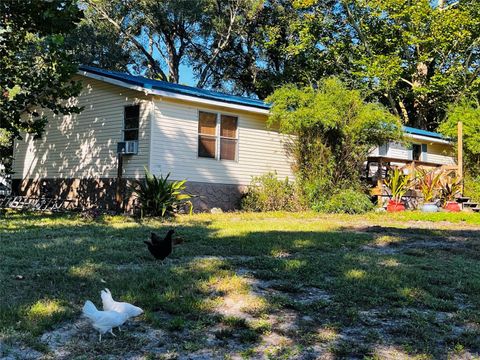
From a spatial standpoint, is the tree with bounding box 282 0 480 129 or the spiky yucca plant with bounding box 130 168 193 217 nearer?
the spiky yucca plant with bounding box 130 168 193 217

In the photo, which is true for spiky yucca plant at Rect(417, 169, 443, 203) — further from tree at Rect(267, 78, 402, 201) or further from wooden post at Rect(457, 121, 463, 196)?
tree at Rect(267, 78, 402, 201)

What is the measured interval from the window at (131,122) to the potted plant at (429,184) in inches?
330

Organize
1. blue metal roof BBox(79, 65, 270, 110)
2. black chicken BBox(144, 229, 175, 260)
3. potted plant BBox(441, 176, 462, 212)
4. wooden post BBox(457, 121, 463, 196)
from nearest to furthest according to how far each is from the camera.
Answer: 1. black chicken BBox(144, 229, 175, 260)
2. blue metal roof BBox(79, 65, 270, 110)
3. potted plant BBox(441, 176, 462, 212)
4. wooden post BBox(457, 121, 463, 196)

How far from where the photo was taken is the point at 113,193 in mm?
13141

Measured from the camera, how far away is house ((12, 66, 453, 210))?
1250 cm

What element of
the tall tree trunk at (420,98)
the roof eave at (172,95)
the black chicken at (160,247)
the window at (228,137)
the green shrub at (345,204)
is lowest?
the black chicken at (160,247)

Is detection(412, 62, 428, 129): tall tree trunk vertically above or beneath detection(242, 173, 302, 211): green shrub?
above

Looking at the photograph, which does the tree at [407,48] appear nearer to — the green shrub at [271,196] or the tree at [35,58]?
the green shrub at [271,196]

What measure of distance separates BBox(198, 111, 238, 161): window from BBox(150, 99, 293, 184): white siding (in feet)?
0.46

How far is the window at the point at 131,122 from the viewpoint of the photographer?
42.2 ft

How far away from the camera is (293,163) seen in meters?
14.5

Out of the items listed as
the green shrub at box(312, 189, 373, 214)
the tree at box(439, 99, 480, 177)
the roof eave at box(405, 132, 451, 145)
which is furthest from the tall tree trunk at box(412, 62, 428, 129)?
the green shrub at box(312, 189, 373, 214)

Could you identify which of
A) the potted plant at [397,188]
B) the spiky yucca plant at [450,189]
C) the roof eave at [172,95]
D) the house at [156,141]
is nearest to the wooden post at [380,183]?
the potted plant at [397,188]

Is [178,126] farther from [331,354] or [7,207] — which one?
[331,354]
